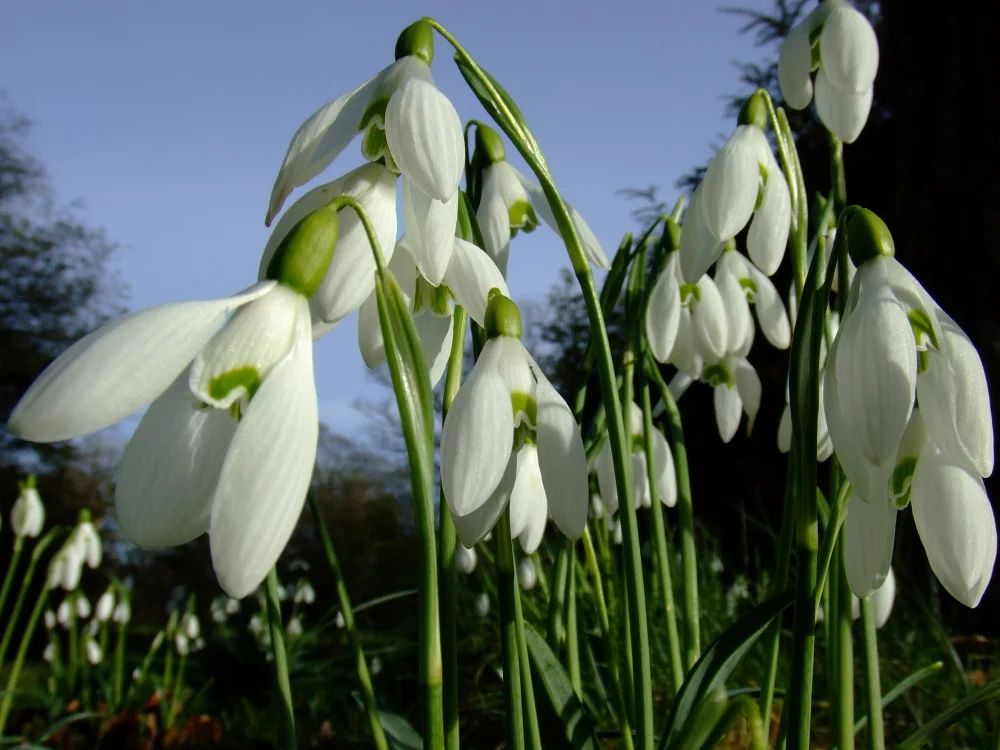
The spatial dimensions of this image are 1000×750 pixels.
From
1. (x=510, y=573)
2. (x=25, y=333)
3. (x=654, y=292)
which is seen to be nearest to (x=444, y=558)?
(x=510, y=573)

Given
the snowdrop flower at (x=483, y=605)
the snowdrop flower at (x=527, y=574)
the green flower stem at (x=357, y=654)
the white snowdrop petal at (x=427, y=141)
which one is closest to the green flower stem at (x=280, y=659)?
the green flower stem at (x=357, y=654)

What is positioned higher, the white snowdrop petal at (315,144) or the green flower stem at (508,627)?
the white snowdrop petal at (315,144)

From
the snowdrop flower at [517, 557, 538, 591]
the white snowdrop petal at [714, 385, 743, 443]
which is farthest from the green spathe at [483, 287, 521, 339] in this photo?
the snowdrop flower at [517, 557, 538, 591]

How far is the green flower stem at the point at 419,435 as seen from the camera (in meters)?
0.48

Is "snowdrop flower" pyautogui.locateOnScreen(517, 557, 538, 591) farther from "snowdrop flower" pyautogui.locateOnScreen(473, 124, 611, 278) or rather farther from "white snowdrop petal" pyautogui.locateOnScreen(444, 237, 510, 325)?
"white snowdrop petal" pyautogui.locateOnScreen(444, 237, 510, 325)

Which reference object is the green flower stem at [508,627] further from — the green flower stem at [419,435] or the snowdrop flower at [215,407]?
the snowdrop flower at [215,407]

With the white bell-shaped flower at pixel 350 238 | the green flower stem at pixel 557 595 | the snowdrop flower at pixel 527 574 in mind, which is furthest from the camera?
the snowdrop flower at pixel 527 574

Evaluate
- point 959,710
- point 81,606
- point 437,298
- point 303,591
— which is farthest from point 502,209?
point 303,591

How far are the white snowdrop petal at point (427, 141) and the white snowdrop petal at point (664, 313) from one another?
57 centimetres

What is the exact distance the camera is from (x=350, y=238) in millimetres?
536

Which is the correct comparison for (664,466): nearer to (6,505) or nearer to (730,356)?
(730,356)

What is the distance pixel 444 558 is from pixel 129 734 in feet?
6.70

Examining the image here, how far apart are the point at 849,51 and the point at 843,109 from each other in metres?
0.07

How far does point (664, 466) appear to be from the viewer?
1333mm
